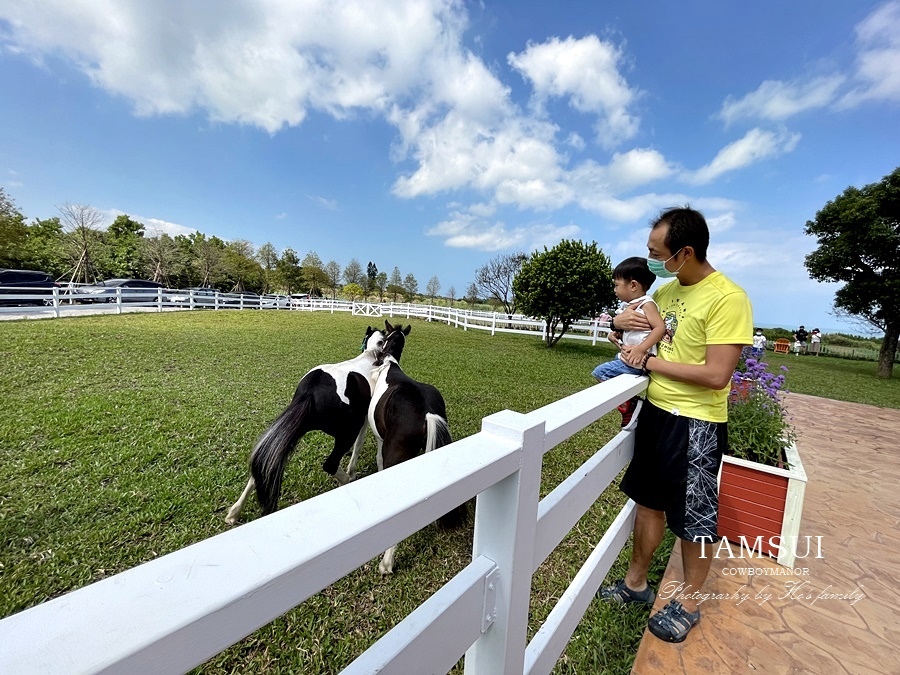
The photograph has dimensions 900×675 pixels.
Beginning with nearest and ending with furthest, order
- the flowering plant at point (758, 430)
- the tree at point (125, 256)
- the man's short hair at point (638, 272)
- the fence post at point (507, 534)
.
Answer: the fence post at point (507, 534)
the man's short hair at point (638, 272)
the flowering plant at point (758, 430)
the tree at point (125, 256)

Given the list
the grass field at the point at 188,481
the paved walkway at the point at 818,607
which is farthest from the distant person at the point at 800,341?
the paved walkway at the point at 818,607

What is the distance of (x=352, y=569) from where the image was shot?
0.45 meters

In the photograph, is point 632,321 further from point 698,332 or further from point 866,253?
point 866,253

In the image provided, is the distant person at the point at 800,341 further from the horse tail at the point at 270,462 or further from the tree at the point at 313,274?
the tree at the point at 313,274

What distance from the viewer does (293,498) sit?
2.80 meters

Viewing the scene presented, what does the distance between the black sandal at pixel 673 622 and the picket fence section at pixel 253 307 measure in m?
9.78

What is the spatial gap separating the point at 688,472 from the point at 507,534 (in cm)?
123

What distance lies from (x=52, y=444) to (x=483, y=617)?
4224 millimetres

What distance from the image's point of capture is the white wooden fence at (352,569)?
346 millimetres

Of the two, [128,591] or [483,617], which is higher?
[128,591]

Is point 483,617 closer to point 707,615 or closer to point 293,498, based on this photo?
point 707,615

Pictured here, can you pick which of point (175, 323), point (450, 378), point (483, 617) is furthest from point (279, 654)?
point (175, 323)

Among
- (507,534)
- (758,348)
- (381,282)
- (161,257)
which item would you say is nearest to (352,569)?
(507,534)

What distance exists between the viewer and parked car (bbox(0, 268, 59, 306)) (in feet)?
45.1
